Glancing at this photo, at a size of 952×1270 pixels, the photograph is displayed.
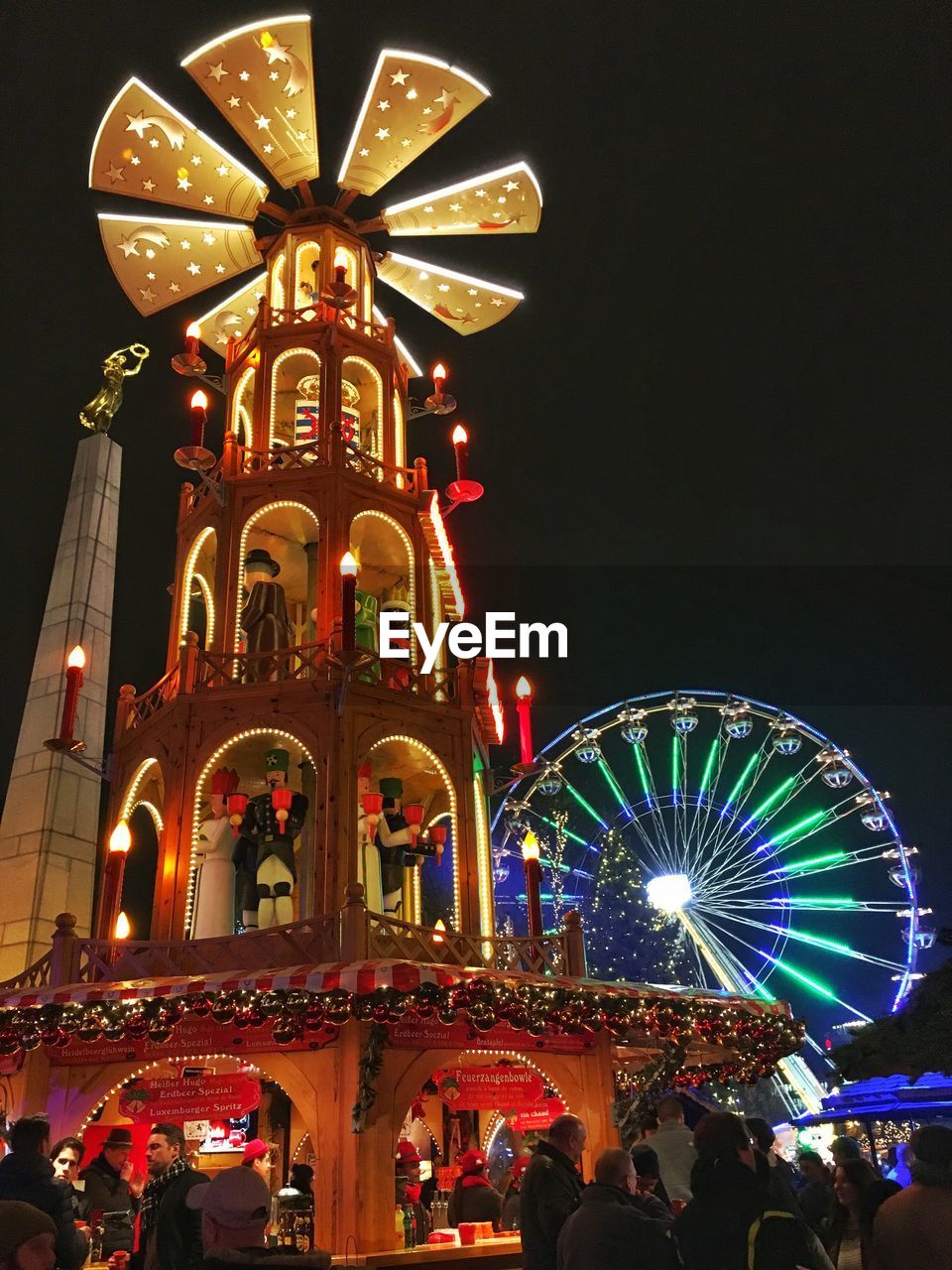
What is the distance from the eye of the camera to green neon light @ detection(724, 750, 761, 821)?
25609 mm

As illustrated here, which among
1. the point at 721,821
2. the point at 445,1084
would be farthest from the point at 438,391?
the point at 721,821

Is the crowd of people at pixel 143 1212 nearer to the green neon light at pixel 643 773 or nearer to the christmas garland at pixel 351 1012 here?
the christmas garland at pixel 351 1012

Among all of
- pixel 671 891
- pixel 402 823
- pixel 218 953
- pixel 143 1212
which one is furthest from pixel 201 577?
pixel 671 891

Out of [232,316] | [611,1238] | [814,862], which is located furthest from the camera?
[814,862]

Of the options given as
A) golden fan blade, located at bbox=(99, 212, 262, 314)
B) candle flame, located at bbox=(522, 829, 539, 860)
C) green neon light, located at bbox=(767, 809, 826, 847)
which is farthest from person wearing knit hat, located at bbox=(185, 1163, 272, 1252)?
green neon light, located at bbox=(767, 809, 826, 847)

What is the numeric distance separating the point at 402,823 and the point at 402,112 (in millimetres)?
12424

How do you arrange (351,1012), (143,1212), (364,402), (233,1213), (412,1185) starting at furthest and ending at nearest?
(364,402) < (412,1185) < (351,1012) < (143,1212) < (233,1213)

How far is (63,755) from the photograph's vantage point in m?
17.0

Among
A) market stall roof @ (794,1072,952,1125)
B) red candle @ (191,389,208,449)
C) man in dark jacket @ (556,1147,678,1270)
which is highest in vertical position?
red candle @ (191,389,208,449)

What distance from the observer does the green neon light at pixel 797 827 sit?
24328mm

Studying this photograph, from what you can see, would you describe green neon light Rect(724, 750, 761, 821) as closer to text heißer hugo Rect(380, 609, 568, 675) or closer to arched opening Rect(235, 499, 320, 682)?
text heißer hugo Rect(380, 609, 568, 675)

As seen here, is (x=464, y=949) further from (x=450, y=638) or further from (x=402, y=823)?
(x=450, y=638)

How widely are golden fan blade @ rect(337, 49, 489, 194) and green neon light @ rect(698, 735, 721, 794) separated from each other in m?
15.4

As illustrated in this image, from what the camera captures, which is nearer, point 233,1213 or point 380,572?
point 233,1213
